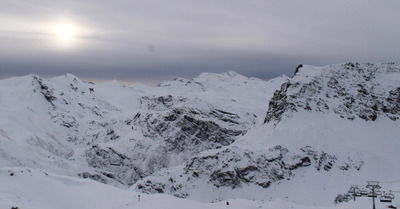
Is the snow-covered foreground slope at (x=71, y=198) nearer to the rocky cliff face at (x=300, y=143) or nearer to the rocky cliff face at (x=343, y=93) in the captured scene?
the rocky cliff face at (x=300, y=143)

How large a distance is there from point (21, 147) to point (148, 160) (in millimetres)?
45254

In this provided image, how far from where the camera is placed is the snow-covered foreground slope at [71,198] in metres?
35.7

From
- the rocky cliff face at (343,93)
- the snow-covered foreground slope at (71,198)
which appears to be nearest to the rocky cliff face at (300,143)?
the rocky cliff face at (343,93)

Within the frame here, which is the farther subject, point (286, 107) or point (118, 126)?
point (118, 126)

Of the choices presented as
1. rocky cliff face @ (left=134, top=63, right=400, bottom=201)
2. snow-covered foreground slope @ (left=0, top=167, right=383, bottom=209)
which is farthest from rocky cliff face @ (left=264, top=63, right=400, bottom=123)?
snow-covered foreground slope @ (left=0, top=167, right=383, bottom=209)

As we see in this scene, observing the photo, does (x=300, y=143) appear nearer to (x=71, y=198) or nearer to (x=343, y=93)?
(x=343, y=93)

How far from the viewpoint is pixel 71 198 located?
3916cm

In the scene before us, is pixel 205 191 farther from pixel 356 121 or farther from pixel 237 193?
pixel 356 121

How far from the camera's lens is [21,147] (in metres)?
A: 137

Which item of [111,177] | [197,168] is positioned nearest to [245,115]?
[111,177]

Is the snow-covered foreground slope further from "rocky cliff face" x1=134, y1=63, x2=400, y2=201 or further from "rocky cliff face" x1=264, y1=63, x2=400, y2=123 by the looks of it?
"rocky cliff face" x1=264, y1=63, x2=400, y2=123

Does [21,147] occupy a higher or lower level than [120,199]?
lower

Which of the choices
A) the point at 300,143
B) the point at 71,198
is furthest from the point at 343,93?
the point at 71,198

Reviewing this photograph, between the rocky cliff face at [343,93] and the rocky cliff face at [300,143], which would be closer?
the rocky cliff face at [300,143]
